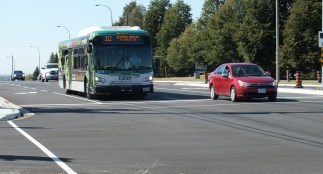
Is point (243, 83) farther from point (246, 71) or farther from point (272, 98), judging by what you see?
point (272, 98)

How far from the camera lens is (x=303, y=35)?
205 ft

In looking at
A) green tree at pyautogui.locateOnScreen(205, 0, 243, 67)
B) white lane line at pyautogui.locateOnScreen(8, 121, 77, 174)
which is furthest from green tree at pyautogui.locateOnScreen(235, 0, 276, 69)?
white lane line at pyautogui.locateOnScreen(8, 121, 77, 174)

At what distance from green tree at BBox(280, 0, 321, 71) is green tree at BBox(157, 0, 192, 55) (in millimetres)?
42164

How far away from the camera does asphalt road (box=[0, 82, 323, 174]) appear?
29.7 ft

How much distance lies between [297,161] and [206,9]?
87.2 meters

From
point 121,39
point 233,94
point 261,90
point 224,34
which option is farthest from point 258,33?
point 261,90

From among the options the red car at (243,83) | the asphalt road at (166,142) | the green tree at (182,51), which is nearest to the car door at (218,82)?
the red car at (243,83)

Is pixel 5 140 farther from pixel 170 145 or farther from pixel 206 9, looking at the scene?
pixel 206 9

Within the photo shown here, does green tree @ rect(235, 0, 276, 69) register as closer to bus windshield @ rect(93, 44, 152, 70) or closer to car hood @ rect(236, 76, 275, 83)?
bus windshield @ rect(93, 44, 152, 70)

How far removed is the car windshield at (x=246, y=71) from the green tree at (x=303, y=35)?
38.3 m

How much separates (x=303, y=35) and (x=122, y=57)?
39.8m

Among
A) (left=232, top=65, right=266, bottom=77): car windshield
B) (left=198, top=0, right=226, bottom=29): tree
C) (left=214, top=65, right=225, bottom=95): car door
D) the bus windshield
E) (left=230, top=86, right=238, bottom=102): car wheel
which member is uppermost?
(left=198, top=0, right=226, bottom=29): tree

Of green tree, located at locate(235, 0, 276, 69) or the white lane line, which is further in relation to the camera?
green tree, located at locate(235, 0, 276, 69)

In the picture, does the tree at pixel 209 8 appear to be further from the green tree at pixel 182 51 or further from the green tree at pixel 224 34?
the green tree at pixel 224 34
